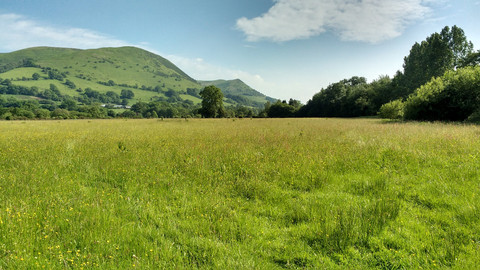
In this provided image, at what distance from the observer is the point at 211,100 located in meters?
61.7

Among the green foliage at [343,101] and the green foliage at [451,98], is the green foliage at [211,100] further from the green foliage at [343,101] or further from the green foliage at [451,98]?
the green foliage at [451,98]

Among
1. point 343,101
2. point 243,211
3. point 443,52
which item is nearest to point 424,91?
point 243,211

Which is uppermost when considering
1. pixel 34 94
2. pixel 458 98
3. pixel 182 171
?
pixel 34 94

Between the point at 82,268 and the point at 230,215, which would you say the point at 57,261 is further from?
the point at 230,215

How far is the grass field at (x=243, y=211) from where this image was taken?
2965mm

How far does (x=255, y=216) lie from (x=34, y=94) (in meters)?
228

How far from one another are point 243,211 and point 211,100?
59.4 m

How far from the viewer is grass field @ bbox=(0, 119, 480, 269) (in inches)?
117

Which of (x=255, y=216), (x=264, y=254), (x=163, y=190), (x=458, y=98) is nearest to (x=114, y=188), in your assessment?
(x=163, y=190)

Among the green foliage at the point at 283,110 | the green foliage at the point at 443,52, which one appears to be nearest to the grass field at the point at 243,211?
the green foliage at the point at 443,52

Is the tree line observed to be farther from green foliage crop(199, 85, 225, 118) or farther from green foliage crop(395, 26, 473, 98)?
green foliage crop(199, 85, 225, 118)

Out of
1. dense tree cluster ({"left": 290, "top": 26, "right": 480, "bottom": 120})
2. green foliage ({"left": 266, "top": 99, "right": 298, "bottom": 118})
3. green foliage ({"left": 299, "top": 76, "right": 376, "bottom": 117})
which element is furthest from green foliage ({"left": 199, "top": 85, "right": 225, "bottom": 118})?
green foliage ({"left": 299, "top": 76, "right": 376, "bottom": 117})

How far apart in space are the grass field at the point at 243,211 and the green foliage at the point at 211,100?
55025 mm

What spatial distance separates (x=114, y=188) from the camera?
Answer: 17.6 feet
